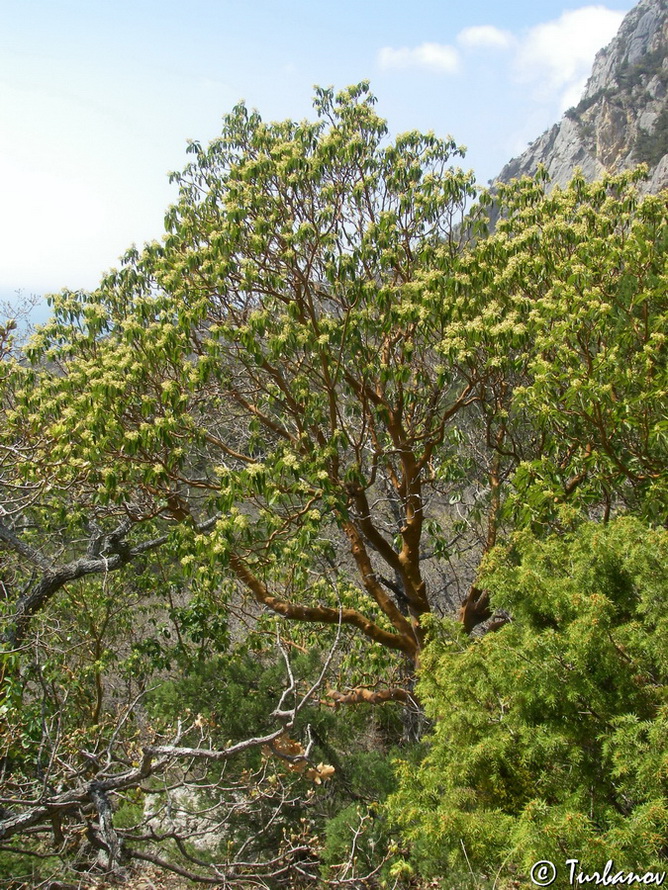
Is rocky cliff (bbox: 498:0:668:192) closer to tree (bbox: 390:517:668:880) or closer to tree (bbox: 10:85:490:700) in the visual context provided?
tree (bbox: 10:85:490:700)

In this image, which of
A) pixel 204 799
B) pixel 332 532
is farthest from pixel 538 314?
pixel 332 532

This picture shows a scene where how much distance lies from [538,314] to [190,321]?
326 centimetres

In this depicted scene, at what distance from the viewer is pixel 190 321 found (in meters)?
6.09

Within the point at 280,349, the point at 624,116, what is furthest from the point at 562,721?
the point at 624,116

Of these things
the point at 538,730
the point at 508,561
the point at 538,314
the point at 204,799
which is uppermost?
the point at 538,314

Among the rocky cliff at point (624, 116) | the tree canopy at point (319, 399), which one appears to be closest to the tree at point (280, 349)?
the tree canopy at point (319, 399)

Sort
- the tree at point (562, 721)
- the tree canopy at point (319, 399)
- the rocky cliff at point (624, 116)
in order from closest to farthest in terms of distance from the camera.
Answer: the tree at point (562, 721) < the tree canopy at point (319, 399) < the rocky cliff at point (624, 116)

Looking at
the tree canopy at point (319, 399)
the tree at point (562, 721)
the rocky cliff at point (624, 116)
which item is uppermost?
the rocky cliff at point (624, 116)

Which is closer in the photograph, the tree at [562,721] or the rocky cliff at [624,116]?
the tree at [562,721]

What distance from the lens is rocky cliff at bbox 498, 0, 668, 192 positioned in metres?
53.6

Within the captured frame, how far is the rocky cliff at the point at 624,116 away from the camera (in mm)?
53594

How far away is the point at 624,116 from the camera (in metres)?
63.0

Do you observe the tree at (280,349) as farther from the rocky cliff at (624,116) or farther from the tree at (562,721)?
the rocky cliff at (624,116)

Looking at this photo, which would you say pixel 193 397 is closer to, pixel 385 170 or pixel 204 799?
pixel 385 170
